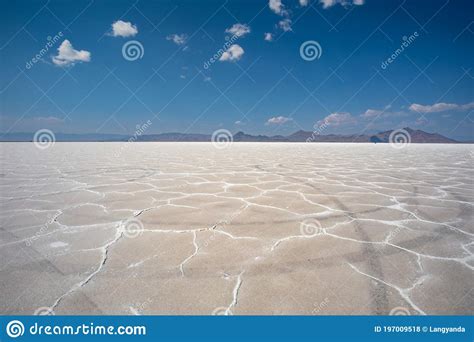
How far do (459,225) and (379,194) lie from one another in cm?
136

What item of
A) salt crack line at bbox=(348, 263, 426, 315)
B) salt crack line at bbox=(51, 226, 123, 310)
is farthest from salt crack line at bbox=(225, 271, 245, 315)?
salt crack line at bbox=(51, 226, 123, 310)

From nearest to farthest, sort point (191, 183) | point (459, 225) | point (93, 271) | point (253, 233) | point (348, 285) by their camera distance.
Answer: point (348, 285) < point (93, 271) < point (253, 233) < point (459, 225) < point (191, 183)

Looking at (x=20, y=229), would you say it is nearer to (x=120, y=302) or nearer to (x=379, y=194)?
(x=120, y=302)

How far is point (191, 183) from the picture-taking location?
16.4 ft

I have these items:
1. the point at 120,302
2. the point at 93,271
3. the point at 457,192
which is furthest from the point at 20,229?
the point at 457,192

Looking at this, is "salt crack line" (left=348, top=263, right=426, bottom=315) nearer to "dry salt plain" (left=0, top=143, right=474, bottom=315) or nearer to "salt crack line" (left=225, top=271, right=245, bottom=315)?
"dry salt plain" (left=0, top=143, right=474, bottom=315)

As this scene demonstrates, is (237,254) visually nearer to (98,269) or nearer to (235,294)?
(235,294)

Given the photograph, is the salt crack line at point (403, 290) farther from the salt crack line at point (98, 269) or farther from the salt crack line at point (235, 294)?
the salt crack line at point (98, 269)

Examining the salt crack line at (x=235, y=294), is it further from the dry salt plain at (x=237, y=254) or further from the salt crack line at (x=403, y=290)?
the salt crack line at (x=403, y=290)

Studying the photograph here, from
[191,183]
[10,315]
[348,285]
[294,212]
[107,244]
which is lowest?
[10,315]

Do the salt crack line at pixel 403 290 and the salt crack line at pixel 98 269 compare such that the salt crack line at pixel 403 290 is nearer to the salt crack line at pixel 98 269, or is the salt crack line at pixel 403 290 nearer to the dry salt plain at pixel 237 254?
the dry salt plain at pixel 237 254

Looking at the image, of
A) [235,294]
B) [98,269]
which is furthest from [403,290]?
[98,269]

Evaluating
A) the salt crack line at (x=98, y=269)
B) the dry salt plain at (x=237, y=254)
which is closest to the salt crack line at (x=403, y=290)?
the dry salt plain at (x=237, y=254)

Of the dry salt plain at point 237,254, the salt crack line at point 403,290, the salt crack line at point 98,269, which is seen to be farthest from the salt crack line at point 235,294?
the salt crack line at point 98,269
